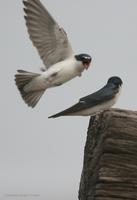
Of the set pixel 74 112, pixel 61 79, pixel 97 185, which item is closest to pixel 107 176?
pixel 97 185

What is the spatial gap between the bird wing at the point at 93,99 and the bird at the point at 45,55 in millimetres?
603

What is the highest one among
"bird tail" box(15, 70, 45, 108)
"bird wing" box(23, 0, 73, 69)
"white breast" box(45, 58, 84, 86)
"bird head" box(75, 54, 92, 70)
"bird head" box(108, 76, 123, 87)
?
"bird wing" box(23, 0, 73, 69)

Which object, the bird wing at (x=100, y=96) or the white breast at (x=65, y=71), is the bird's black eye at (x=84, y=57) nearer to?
the white breast at (x=65, y=71)

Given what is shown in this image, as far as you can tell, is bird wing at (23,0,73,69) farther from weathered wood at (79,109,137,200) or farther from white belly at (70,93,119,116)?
weathered wood at (79,109,137,200)

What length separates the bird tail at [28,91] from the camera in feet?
17.1

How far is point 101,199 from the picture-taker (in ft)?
10.1

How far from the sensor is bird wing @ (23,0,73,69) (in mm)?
5160

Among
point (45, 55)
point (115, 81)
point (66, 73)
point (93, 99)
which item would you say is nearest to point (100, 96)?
point (93, 99)

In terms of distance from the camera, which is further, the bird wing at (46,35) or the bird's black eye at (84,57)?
the bird wing at (46,35)

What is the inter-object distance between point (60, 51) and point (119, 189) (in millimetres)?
2328

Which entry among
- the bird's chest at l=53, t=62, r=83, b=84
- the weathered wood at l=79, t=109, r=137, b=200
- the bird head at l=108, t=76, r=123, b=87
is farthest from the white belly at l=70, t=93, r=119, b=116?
the weathered wood at l=79, t=109, r=137, b=200

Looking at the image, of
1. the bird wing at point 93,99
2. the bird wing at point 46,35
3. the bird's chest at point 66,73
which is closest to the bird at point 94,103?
the bird wing at point 93,99

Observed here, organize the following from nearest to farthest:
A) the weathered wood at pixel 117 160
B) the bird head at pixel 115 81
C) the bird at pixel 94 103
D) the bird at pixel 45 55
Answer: the weathered wood at pixel 117 160, the bird at pixel 94 103, the bird head at pixel 115 81, the bird at pixel 45 55

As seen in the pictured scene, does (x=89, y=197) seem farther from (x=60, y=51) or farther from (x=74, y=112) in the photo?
(x=60, y=51)
